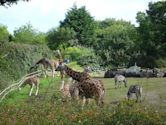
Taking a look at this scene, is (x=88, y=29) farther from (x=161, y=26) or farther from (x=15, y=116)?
(x=15, y=116)

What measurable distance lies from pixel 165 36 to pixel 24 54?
815 inches

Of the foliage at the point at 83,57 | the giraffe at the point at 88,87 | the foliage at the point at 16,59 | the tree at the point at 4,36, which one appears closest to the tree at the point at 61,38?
the tree at the point at 4,36

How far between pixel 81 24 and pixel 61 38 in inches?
303

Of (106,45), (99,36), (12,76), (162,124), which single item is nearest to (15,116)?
(162,124)

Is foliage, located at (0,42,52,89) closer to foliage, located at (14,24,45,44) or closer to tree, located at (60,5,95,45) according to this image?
foliage, located at (14,24,45,44)

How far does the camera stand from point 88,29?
72.2 m

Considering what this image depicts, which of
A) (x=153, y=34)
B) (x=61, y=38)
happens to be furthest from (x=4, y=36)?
(x=61, y=38)

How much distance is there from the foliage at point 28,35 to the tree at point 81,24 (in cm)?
401

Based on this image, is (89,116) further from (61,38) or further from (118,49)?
(61,38)

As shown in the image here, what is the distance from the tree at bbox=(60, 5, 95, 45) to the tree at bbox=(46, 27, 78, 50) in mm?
3439

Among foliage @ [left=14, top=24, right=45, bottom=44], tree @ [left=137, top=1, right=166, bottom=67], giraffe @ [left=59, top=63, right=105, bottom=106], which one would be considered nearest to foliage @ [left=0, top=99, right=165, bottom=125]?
giraffe @ [left=59, top=63, right=105, bottom=106]

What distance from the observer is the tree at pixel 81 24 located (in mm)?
70438

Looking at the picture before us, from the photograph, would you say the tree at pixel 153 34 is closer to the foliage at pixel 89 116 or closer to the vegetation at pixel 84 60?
the vegetation at pixel 84 60

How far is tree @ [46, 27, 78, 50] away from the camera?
64375mm
